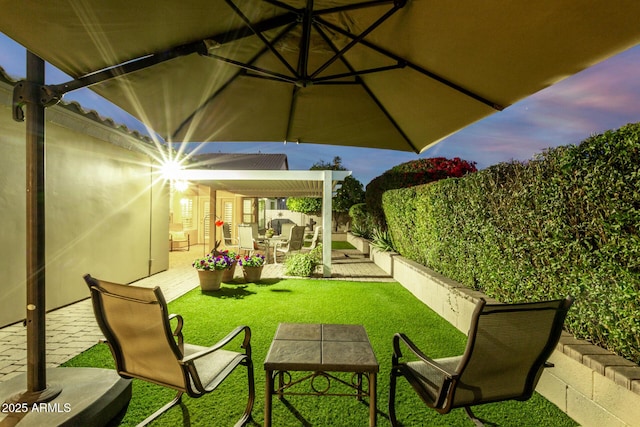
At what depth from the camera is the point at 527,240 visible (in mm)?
3236

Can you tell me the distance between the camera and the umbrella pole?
6.68 feet

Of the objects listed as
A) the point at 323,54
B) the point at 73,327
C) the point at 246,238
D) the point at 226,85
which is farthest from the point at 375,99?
the point at 246,238

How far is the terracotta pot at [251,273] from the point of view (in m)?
7.19

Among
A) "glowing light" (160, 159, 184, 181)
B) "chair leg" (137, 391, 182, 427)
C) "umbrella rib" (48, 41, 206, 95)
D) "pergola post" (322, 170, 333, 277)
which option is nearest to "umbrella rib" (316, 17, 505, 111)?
"umbrella rib" (48, 41, 206, 95)

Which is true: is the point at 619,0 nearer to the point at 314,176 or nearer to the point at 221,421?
the point at 221,421

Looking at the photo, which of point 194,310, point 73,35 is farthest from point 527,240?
point 194,310

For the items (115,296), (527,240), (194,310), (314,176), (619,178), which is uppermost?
(314,176)

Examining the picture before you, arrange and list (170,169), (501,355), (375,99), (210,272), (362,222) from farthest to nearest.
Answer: (362,222), (170,169), (210,272), (375,99), (501,355)

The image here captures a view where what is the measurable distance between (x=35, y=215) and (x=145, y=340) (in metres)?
1.09

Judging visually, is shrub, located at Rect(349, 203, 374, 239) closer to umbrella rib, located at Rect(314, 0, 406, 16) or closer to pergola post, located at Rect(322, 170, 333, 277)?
pergola post, located at Rect(322, 170, 333, 277)

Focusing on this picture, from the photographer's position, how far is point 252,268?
7.18 metres

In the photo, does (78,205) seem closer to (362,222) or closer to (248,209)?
(362,222)

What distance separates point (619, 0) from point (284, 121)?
2.81 m

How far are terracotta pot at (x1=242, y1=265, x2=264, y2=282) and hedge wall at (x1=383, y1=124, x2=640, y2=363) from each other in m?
4.44
